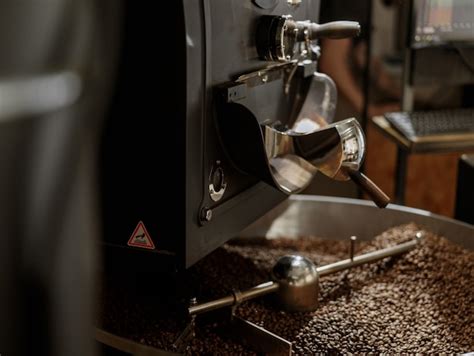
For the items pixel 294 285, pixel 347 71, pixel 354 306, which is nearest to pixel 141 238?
pixel 294 285

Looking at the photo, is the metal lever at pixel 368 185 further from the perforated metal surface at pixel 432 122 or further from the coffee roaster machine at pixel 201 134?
the perforated metal surface at pixel 432 122

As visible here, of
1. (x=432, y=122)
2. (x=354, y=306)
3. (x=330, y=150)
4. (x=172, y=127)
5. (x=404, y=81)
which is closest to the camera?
(x=172, y=127)

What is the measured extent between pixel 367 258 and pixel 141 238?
17.9 inches

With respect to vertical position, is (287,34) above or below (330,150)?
above

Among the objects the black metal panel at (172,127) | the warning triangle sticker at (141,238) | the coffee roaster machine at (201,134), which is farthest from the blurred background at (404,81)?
the warning triangle sticker at (141,238)

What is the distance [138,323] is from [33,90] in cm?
69

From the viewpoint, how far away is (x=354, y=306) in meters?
1.15

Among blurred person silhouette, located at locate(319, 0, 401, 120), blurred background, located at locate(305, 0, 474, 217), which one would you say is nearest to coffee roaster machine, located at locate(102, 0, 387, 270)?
blurred background, located at locate(305, 0, 474, 217)

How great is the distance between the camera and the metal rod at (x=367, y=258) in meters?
1.18

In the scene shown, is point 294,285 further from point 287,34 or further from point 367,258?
point 287,34

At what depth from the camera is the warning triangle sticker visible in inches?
37.6

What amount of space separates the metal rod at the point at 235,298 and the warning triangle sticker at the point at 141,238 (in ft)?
0.40

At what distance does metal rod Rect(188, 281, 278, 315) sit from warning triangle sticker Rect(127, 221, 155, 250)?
122mm

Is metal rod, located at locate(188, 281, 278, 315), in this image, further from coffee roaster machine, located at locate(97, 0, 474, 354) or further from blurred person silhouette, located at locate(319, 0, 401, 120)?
blurred person silhouette, located at locate(319, 0, 401, 120)
